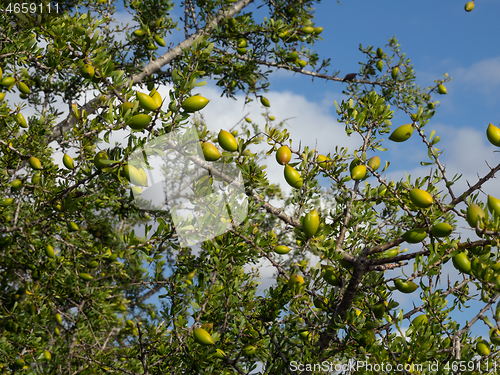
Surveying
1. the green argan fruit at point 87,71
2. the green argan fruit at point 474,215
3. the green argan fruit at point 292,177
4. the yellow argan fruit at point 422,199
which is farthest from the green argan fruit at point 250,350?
the green argan fruit at point 87,71

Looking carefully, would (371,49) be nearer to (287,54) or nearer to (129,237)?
(287,54)

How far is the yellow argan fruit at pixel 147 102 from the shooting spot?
1.46m

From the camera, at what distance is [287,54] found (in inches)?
157

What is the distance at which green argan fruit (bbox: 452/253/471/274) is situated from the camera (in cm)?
126

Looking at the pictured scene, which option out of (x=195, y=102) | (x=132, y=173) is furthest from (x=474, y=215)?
(x=132, y=173)

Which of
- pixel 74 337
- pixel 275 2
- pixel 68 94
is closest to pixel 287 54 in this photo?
pixel 275 2

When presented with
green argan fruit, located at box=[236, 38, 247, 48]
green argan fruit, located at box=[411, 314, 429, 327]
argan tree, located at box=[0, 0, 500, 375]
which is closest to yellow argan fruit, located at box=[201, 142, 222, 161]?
argan tree, located at box=[0, 0, 500, 375]

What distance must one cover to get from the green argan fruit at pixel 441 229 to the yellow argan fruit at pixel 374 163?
1.74ft

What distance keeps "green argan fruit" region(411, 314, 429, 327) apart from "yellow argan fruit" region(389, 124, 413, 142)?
860 mm

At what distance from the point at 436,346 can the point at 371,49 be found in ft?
12.2

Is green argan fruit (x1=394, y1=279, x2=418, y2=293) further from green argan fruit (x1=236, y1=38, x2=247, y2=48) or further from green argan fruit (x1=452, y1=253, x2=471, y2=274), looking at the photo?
green argan fruit (x1=236, y1=38, x2=247, y2=48)

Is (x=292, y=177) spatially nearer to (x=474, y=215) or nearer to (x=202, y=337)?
(x=474, y=215)

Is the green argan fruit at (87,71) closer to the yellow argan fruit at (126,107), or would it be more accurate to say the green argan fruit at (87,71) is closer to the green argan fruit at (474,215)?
the yellow argan fruit at (126,107)

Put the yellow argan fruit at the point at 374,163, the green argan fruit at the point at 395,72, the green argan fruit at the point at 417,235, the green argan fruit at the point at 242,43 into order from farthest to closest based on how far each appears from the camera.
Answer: the green argan fruit at the point at 395,72
the green argan fruit at the point at 242,43
the yellow argan fruit at the point at 374,163
the green argan fruit at the point at 417,235
